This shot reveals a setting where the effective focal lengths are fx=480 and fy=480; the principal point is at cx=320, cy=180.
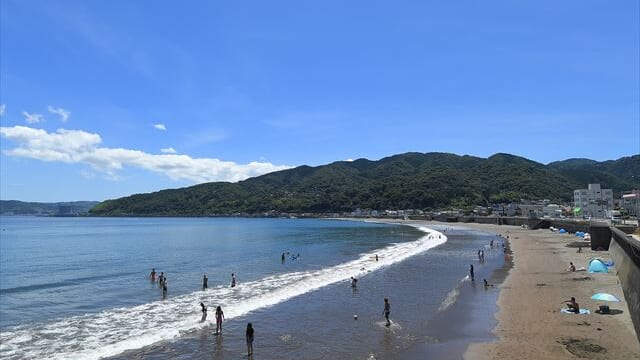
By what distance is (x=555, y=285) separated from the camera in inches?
1187

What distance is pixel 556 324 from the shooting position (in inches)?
805

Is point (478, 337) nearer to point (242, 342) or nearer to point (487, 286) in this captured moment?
point (242, 342)

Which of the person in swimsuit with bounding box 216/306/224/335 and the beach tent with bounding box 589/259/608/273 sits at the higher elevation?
the beach tent with bounding box 589/259/608/273

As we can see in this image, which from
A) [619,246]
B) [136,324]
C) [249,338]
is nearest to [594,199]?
[619,246]

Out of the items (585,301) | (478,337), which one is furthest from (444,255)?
(478,337)

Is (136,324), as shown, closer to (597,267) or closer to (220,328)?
(220,328)

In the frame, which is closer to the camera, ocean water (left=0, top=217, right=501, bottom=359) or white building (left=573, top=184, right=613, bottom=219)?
ocean water (left=0, top=217, right=501, bottom=359)

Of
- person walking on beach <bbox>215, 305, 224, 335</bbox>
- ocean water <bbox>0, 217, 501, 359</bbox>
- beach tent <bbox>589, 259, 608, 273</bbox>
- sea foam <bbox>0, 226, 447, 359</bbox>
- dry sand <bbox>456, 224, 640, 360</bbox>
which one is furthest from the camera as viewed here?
beach tent <bbox>589, 259, 608, 273</bbox>

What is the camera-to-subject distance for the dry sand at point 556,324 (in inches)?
658

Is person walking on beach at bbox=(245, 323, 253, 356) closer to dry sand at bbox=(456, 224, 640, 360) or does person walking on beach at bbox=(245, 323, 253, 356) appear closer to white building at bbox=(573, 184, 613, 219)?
dry sand at bbox=(456, 224, 640, 360)

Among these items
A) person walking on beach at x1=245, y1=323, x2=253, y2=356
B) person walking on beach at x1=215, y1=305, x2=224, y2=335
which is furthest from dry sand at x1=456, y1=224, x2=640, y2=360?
person walking on beach at x1=215, y1=305, x2=224, y2=335

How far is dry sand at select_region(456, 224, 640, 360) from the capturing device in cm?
1670

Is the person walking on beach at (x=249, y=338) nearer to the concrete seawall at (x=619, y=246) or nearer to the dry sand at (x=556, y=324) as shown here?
the dry sand at (x=556, y=324)

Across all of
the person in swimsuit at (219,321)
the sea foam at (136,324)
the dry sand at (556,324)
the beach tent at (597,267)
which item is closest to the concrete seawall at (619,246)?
the dry sand at (556,324)
